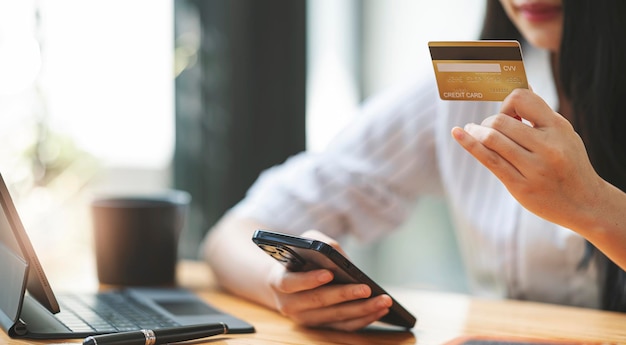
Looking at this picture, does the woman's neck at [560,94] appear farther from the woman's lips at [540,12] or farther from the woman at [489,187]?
the woman's lips at [540,12]

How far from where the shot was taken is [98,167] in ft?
7.13

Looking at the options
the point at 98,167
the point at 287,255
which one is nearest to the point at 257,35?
the point at 98,167

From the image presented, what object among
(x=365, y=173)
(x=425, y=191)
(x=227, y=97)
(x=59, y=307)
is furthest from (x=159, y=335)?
(x=227, y=97)

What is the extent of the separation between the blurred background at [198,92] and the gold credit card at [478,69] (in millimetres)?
616

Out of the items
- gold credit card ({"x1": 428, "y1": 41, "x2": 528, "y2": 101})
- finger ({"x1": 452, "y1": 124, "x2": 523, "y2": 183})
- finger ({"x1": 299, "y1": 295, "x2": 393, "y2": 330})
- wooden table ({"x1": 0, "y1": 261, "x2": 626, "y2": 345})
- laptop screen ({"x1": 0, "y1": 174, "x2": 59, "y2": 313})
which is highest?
gold credit card ({"x1": 428, "y1": 41, "x2": 528, "y2": 101})

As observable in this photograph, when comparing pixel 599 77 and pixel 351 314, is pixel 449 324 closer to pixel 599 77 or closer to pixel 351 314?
pixel 351 314

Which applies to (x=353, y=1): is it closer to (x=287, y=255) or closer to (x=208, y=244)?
(x=208, y=244)

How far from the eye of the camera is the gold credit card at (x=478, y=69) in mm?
739

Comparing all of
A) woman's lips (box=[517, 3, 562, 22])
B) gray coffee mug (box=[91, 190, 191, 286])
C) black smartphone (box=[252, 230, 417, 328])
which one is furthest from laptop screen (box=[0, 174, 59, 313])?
woman's lips (box=[517, 3, 562, 22])

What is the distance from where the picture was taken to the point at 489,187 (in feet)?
4.21

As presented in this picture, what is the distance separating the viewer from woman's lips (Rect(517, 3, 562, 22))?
109cm

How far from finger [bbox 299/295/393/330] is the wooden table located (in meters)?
0.01

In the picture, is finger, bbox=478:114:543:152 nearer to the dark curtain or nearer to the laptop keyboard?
the laptop keyboard

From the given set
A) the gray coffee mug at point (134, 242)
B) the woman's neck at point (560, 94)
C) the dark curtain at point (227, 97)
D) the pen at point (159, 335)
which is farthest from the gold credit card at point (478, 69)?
the dark curtain at point (227, 97)
